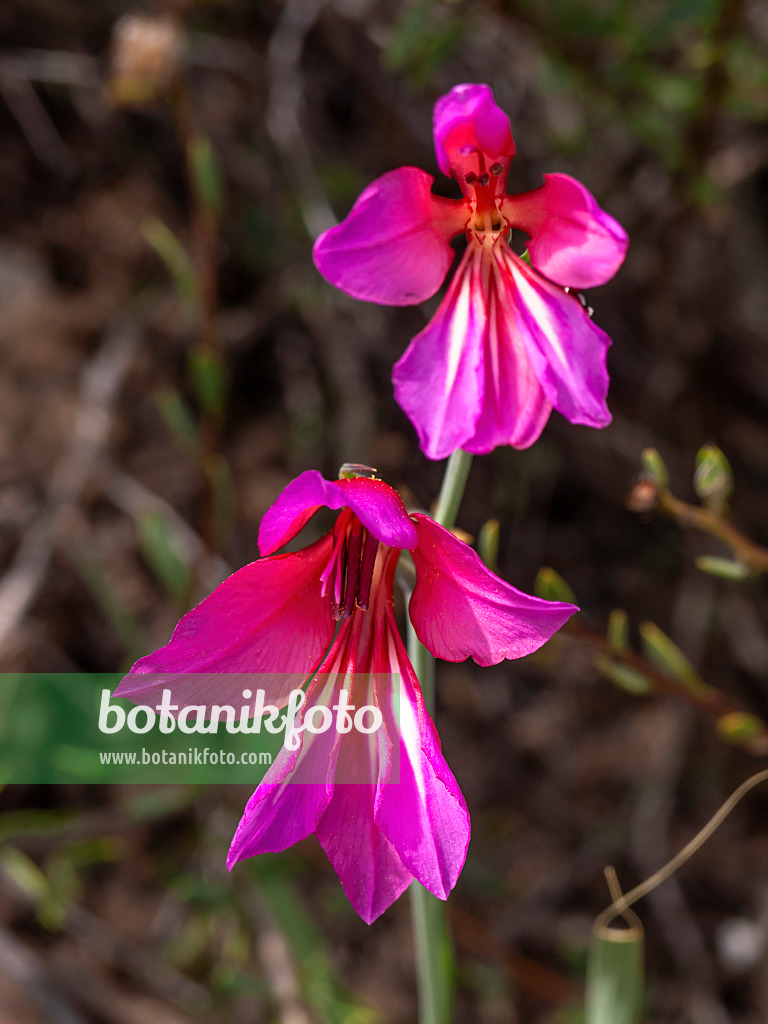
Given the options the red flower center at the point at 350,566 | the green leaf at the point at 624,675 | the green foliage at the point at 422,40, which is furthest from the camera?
the green foliage at the point at 422,40

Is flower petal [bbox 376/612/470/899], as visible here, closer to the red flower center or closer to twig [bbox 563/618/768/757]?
the red flower center

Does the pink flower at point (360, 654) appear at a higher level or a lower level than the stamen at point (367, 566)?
lower

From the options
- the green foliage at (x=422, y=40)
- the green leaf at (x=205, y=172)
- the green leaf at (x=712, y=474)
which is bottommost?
the green leaf at (x=712, y=474)

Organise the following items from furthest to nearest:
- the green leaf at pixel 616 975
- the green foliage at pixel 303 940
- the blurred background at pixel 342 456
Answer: the blurred background at pixel 342 456 → the green foliage at pixel 303 940 → the green leaf at pixel 616 975

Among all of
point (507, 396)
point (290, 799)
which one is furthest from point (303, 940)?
point (507, 396)

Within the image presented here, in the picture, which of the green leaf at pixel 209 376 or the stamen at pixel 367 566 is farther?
the green leaf at pixel 209 376

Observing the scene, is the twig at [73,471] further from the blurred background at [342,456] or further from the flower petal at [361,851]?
the flower petal at [361,851]

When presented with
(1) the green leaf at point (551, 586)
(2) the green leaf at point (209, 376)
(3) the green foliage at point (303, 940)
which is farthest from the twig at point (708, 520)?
(3) the green foliage at point (303, 940)

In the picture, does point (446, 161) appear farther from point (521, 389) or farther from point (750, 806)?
point (750, 806)

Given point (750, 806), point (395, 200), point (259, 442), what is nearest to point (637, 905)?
point (750, 806)
